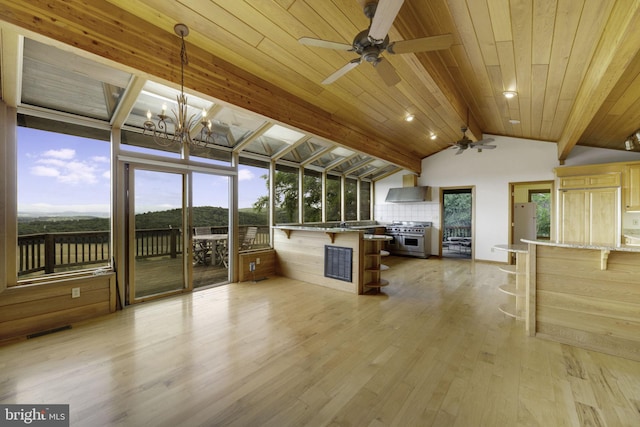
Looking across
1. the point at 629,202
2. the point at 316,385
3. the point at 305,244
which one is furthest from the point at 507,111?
the point at 316,385

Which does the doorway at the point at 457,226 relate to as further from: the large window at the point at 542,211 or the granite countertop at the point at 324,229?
the granite countertop at the point at 324,229

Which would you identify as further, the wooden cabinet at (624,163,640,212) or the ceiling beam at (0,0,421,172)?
the wooden cabinet at (624,163,640,212)

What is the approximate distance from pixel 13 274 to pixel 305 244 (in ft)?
11.8

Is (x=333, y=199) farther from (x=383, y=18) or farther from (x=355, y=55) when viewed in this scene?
(x=383, y=18)

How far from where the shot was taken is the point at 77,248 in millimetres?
3244

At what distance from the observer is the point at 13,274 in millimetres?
2676

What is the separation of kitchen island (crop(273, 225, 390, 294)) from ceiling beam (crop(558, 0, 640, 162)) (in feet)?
9.12

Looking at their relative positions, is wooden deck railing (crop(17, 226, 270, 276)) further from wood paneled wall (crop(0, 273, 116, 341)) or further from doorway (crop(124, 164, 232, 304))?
wood paneled wall (crop(0, 273, 116, 341))

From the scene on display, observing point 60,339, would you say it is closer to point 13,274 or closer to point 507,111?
point 13,274

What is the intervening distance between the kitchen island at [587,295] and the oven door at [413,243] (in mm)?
4361

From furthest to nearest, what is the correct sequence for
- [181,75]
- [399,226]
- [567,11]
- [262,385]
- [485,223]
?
1. [399,226]
2. [485,223]
3. [181,75]
4. [567,11]
5. [262,385]

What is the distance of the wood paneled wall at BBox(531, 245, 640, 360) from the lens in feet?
7.63

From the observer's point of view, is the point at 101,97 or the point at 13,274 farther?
the point at 101,97

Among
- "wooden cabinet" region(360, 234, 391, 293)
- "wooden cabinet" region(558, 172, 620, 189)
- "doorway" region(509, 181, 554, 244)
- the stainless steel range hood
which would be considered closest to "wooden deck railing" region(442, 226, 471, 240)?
"doorway" region(509, 181, 554, 244)
